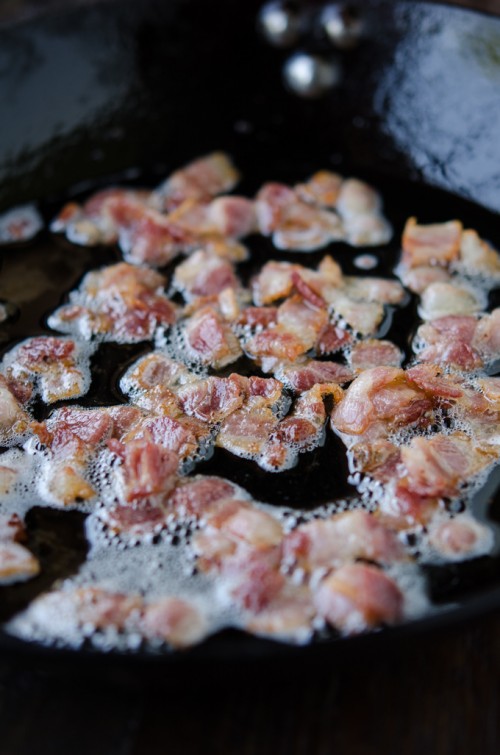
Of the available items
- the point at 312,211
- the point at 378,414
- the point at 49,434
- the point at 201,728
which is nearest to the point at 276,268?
→ the point at 312,211

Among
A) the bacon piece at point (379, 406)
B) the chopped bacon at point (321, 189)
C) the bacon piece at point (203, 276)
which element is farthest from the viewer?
the chopped bacon at point (321, 189)

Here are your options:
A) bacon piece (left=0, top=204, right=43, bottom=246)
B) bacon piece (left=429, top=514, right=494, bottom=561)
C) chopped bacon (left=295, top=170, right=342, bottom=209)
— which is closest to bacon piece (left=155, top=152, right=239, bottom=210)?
chopped bacon (left=295, top=170, right=342, bottom=209)

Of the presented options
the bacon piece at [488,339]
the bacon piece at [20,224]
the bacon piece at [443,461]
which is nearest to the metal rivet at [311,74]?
the bacon piece at [20,224]

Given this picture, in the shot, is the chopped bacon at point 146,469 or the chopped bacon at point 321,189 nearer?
the chopped bacon at point 146,469

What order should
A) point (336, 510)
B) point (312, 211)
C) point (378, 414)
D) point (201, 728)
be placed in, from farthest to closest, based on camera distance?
point (312, 211), point (378, 414), point (336, 510), point (201, 728)

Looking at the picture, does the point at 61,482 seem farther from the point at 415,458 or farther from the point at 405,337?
the point at 405,337

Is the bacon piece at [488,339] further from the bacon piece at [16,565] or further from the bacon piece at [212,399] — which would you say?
the bacon piece at [16,565]
